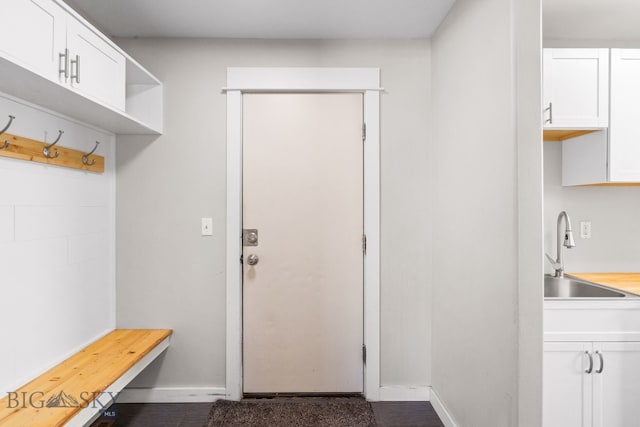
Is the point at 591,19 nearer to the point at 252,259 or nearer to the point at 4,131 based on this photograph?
the point at 252,259

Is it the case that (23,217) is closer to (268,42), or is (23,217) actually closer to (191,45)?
(191,45)

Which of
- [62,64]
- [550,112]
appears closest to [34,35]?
[62,64]

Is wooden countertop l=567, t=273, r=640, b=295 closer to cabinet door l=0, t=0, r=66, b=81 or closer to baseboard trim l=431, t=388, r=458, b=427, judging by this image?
baseboard trim l=431, t=388, r=458, b=427

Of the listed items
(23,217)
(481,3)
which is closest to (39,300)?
(23,217)

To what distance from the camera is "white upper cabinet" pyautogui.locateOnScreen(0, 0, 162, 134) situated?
→ 1.25m

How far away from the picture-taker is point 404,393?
2418mm

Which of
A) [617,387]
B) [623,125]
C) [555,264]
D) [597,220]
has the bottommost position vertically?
[617,387]

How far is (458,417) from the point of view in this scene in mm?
1984

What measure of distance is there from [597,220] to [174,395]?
9.75ft

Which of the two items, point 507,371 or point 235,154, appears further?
point 235,154

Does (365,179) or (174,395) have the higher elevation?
(365,179)

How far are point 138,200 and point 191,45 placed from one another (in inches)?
41.8

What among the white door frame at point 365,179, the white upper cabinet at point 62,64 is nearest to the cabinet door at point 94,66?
the white upper cabinet at point 62,64

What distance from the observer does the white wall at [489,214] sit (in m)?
1.42
